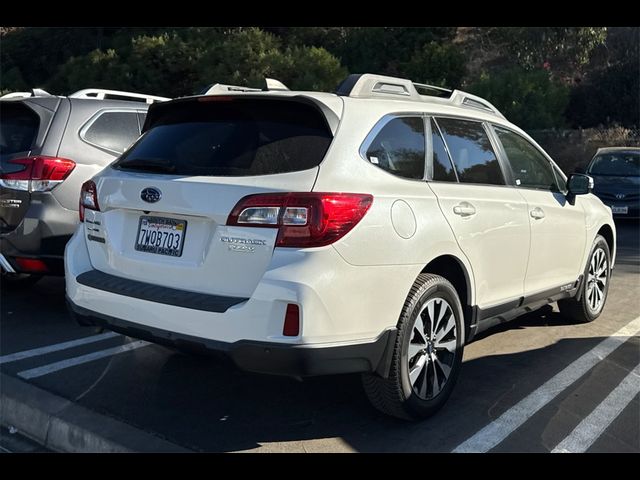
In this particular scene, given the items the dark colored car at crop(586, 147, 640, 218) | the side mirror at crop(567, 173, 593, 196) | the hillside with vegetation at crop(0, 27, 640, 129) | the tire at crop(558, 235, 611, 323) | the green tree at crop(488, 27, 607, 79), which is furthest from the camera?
the green tree at crop(488, 27, 607, 79)

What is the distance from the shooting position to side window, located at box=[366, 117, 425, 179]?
→ 3.74 metres

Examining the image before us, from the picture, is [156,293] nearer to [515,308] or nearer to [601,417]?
[515,308]

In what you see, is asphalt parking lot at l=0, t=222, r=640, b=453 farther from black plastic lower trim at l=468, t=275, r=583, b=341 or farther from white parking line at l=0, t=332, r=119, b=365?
black plastic lower trim at l=468, t=275, r=583, b=341

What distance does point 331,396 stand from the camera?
14.2ft

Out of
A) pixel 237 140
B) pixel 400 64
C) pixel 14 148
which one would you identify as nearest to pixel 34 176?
pixel 14 148

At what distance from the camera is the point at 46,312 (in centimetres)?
615

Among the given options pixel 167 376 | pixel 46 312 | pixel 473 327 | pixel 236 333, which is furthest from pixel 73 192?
pixel 473 327

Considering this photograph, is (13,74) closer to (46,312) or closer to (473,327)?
(46,312)

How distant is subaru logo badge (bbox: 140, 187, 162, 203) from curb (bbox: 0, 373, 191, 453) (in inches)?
48.7

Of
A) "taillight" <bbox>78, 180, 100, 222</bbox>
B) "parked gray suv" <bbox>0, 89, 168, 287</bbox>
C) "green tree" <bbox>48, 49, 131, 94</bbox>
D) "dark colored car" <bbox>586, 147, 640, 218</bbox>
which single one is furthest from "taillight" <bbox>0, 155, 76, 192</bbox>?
"green tree" <bbox>48, 49, 131, 94</bbox>

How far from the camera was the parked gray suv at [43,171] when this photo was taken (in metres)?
5.51

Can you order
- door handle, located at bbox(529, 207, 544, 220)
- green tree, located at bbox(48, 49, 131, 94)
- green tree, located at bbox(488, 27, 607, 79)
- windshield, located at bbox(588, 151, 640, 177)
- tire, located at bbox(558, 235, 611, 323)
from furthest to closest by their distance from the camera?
1. green tree, located at bbox(488, 27, 607, 79)
2. green tree, located at bbox(48, 49, 131, 94)
3. windshield, located at bbox(588, 151, 640, 177)
4. tire, located at bbox(558, 235, 611, 323)
5. door handle, located at bbox(529, 207, 544, 220)

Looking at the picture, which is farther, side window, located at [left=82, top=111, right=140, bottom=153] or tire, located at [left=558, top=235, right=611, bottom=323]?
side window, located at [left=82, top=111, right=140, bottom=153]
